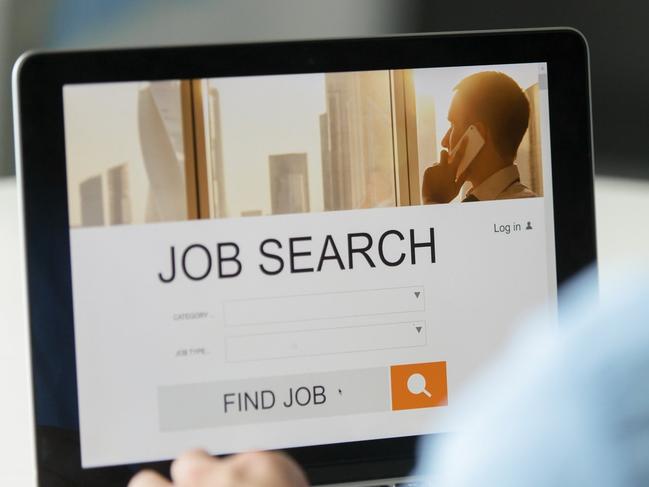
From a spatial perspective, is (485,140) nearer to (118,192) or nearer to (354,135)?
(354,135)

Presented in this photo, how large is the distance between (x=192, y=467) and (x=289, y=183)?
150 millimetres

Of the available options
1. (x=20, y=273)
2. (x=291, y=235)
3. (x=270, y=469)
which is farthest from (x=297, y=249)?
(x=20, y=273)

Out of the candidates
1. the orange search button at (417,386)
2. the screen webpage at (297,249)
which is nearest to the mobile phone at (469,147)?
the screen webpage at (297,249)

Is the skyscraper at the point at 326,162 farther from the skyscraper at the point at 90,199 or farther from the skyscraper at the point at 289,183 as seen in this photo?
the skyscraper at the point at 90,199

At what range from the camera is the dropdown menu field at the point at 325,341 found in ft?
1.15

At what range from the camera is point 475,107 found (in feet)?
1.18

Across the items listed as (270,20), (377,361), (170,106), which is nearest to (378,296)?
(377,361)

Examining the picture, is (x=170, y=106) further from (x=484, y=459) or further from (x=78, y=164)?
(x=484, y=459)

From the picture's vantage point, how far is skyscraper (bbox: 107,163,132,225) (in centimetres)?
34

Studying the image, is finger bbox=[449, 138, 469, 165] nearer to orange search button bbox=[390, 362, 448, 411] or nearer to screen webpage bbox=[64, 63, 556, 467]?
screen webpage bbox=[64, 63, 556, 467]

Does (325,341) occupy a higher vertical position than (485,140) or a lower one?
lower

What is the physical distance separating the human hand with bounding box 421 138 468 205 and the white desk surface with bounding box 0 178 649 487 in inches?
7.8

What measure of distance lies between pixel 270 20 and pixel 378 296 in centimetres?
52

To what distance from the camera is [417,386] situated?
0.36 m
